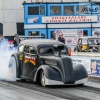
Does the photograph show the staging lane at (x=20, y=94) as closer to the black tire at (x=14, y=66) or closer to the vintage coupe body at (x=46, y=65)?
the vintage coupe body at (x=46, y=65)

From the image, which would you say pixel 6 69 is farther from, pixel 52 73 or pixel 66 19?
pixel 66 19

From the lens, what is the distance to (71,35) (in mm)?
45625

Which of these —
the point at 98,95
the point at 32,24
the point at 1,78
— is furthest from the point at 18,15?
the point at 98,95

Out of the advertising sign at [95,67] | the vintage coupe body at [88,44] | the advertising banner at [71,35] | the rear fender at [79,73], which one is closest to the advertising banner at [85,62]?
the advertising sign at [95,67]

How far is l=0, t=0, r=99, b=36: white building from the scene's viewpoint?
174 ft

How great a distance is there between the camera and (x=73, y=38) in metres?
45.3

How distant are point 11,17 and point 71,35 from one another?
10.8 metres

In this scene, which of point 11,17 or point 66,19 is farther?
point 11,17

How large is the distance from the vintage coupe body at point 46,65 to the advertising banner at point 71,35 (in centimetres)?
2718

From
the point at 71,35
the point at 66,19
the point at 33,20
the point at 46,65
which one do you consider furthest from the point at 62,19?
the point at 46,65

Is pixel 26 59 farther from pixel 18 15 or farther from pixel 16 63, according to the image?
pixel 18 15

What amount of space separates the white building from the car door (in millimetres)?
35792

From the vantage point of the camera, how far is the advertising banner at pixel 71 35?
45.0m

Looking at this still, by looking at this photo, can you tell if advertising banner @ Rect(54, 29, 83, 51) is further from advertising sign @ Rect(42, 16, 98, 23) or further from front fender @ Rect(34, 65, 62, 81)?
front fender @ Rect(34, 65, 62, 81)
